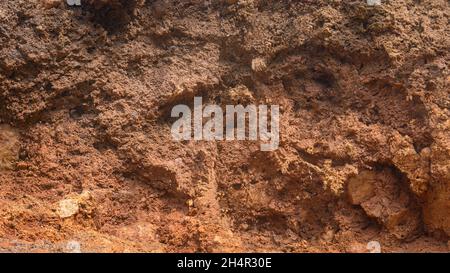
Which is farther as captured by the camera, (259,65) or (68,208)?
(259,65)

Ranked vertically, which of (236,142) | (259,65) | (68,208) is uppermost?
(259,65)

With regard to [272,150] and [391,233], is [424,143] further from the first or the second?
[272,150]

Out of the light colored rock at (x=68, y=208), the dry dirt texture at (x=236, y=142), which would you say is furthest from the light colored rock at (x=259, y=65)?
the light colored rock at (x=68, y=208)

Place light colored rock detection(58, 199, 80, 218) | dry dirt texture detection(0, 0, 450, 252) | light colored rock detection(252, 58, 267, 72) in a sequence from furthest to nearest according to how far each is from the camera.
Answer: light colored rock detection(252, 58, 267, 72) < dry dirt texture detection(0, 0, 450, 252) < light colored rock detection(58, 199, 80, 218)

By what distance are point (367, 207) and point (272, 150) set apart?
594 millimetres

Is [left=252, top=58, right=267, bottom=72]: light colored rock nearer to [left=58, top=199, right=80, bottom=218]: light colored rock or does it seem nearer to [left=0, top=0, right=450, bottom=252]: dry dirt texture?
[left=0, top=0, right=450, bottom=252]: dry dirt texture

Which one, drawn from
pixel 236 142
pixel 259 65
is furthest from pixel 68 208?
pixel 259 65

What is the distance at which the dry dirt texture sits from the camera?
3.01 m

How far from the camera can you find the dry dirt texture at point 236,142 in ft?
9.87

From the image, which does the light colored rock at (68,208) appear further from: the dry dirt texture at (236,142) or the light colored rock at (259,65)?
the light colored rock at (259,65)

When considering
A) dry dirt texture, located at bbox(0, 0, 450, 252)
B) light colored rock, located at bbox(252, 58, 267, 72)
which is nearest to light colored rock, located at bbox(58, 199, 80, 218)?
dry dirt texture, located at bbox(0, 0, 450, 252)

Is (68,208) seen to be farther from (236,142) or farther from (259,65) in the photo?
(259,65)

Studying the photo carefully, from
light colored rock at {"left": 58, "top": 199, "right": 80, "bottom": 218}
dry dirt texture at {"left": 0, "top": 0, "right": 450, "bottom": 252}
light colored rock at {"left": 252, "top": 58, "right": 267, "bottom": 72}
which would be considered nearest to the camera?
light colored rock at {"left": 58, "top": 199, "right": 80, "bottom": 218}

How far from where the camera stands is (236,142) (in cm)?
322
